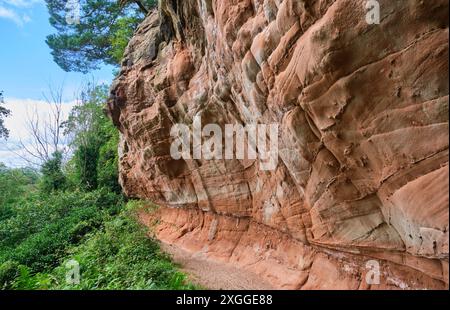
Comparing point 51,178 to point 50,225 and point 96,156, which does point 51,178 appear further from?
point 50,225

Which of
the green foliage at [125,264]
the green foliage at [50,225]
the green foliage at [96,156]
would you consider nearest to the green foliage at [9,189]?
the green foliage at [50,225]

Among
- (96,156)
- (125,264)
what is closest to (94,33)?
(96,156)

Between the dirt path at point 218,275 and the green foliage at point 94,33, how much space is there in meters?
12.2

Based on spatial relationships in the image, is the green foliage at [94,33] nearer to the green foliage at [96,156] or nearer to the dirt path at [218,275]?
the green foliage at [96,156]

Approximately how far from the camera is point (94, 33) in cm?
1769

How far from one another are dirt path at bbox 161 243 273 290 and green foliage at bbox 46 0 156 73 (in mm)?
12195

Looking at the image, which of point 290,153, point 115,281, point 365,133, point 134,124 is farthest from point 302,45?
point 134,124

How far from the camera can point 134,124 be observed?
35.3 ft

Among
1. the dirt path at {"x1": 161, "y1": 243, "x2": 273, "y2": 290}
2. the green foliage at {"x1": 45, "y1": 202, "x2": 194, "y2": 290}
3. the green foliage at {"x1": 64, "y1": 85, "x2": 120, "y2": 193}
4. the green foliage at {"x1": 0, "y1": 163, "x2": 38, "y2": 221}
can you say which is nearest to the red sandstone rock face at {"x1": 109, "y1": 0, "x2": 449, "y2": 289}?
the dirt path at {"x1": 161, "y1": 243, "x2": 273, "y2": 290}

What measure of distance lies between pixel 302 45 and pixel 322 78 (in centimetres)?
56

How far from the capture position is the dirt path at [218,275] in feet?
18.2

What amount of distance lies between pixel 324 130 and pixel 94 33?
17.8 metres

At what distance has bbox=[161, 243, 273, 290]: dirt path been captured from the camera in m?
5.55

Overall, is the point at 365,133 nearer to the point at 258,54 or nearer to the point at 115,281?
the point at 258,54
